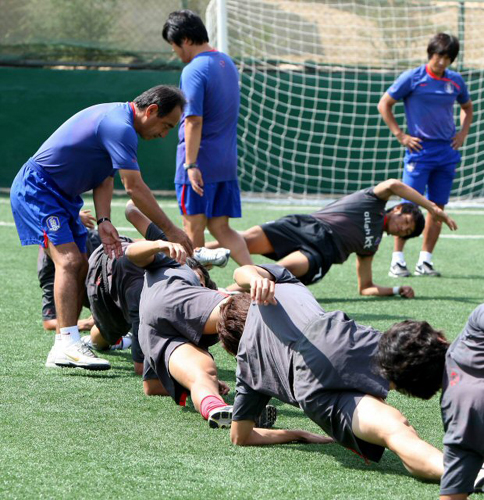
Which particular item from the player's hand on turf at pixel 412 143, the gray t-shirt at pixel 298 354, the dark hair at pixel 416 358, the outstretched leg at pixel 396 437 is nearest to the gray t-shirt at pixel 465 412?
the dark hair at pixel 416 358

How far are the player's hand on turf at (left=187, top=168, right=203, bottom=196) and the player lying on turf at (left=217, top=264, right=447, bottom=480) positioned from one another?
271 centimetres

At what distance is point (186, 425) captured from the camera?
3861 mm

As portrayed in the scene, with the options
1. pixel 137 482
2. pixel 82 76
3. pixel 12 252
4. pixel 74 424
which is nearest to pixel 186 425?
pixel 74 424

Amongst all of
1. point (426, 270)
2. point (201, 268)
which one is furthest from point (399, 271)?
point (201, 268)

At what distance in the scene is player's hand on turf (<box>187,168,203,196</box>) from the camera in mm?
6324

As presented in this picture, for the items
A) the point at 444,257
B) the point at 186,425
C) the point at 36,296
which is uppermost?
the point at 186,425

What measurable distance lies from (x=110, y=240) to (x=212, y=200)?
1.95 meters

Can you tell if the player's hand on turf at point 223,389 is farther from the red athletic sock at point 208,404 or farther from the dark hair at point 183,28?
the dark hair at point 183,28

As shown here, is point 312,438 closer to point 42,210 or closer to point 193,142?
point 42,210

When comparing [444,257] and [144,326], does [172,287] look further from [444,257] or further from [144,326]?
[444,257]

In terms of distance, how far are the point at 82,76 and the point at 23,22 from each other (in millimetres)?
1233

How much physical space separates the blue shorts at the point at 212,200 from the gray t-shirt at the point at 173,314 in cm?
233

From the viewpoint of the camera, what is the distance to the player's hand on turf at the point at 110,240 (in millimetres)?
4680

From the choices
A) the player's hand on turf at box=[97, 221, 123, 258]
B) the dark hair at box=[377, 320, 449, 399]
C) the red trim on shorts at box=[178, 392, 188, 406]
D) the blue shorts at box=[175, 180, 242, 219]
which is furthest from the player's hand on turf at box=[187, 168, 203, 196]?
the dark hair at box=[377, 320, 449, 399]
